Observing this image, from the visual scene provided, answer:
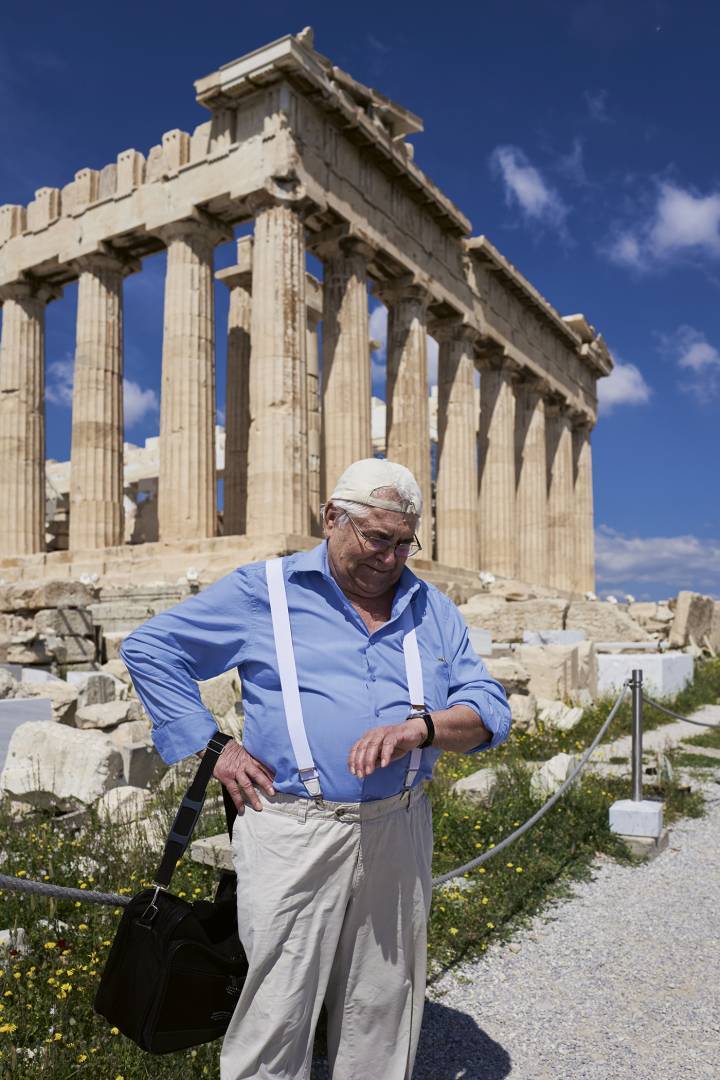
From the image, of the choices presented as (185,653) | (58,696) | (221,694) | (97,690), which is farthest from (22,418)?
(185,653)

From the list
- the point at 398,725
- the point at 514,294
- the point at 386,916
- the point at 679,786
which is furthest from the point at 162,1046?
the point at 514,294

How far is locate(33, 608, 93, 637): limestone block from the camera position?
13.9 meters

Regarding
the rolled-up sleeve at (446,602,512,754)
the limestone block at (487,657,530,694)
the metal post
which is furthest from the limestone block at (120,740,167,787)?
the limestone block at (487,657,530,694)

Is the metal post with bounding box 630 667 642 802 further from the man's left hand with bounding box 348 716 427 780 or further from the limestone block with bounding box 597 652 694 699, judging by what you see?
the limestone block with bounding box 597 652 694 699

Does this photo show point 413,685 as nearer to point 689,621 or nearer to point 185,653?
point 185,653

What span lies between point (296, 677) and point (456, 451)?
23.3 m

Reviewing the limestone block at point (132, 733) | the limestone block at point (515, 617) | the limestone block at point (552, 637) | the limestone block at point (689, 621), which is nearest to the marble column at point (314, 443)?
the limestone block at point (515, 617)

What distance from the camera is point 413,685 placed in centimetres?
238

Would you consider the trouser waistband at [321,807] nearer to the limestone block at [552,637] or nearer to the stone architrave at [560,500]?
the limestone block at [552,637]

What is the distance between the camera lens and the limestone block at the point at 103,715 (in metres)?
8.41

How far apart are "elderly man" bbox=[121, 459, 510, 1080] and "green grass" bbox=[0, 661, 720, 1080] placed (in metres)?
1.01

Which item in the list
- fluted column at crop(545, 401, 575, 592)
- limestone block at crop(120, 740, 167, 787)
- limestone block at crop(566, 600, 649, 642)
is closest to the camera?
limestone block at crop(120, 740, 167, 787)

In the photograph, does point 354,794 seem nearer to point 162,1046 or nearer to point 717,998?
point 162,1046

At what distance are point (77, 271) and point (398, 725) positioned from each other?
21.5 m
